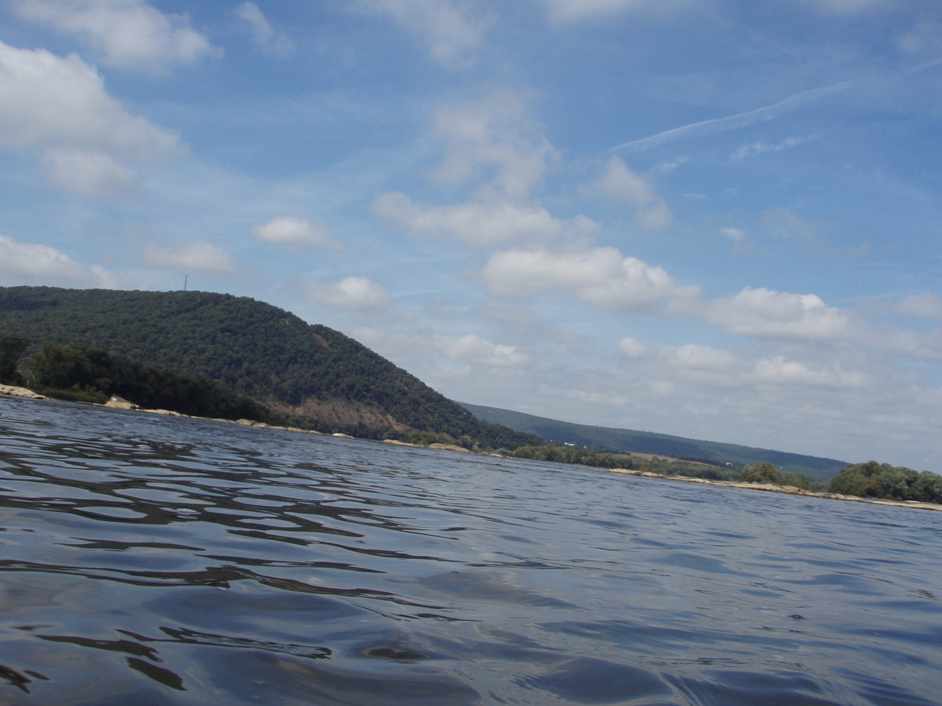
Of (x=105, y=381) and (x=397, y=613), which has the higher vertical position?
(x=105, y=381)

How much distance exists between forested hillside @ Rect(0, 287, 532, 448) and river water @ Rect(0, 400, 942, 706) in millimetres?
130776

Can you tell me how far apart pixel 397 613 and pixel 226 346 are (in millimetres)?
170159

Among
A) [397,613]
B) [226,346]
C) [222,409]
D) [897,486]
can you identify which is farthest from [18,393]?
[897,486]

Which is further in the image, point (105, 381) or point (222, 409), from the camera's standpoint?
point (222, 409)

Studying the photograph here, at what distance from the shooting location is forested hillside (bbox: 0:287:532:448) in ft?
468

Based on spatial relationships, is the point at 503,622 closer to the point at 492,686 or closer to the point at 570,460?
the point at 492,686

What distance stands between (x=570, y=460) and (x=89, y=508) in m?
151

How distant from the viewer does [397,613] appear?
6543 mm

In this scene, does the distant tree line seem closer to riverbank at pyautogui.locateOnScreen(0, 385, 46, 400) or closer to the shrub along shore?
the shrub along shore

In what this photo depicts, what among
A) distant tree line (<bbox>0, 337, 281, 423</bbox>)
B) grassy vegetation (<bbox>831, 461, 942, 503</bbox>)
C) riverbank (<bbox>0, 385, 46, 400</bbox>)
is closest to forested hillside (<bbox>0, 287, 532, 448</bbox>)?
distant tree line (<bbox>0, 337, 281, 423</bbox>)

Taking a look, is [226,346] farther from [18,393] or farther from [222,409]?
[18,393]

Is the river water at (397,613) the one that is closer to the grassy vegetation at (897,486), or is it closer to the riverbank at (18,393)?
the riverbank at (18,393)

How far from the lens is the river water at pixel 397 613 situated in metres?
4.64

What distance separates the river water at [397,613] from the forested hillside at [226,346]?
13078cm
